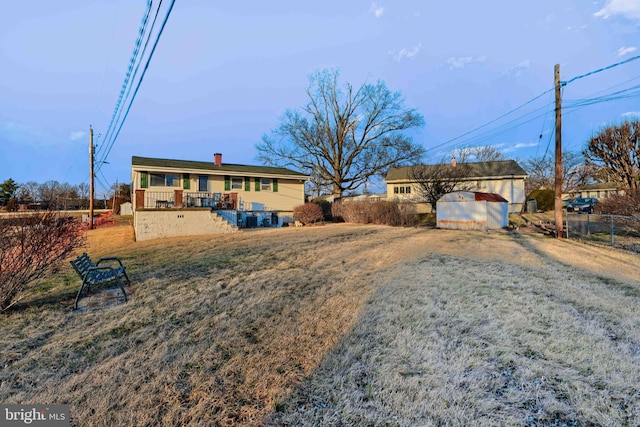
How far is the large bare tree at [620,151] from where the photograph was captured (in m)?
20.0

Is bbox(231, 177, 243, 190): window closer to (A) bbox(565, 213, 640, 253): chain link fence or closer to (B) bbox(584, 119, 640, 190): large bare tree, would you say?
(A) bbox(565, 213, 640, 253): chain link fence

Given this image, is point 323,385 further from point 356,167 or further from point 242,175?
point 356,167

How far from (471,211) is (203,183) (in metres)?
16.9

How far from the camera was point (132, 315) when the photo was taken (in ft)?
12.1

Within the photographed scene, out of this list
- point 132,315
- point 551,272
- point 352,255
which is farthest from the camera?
point 352,255

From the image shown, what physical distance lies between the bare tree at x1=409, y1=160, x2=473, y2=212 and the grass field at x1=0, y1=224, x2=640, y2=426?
748 inches

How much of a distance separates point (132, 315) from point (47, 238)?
6.03 ft

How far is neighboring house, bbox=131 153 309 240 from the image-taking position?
45.2 feet

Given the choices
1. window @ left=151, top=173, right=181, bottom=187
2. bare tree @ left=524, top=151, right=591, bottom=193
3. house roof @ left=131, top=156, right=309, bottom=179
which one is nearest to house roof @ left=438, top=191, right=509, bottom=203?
house roof @ left=131, top=156, right=309, bottom=179

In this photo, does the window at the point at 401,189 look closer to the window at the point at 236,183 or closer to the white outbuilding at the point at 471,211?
the white outbuilding at the point at 471,211

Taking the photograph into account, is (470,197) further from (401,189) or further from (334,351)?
(334,351)

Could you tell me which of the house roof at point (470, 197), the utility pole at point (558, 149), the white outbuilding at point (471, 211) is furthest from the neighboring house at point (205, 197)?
the utility pole at point (558, 149)

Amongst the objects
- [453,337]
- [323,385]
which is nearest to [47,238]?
[323,385]

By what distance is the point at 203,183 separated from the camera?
60.9ft
